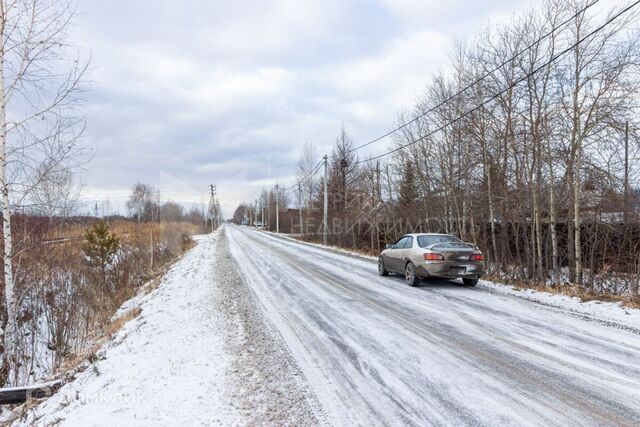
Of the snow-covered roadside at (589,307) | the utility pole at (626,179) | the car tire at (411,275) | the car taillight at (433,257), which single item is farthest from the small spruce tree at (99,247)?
the utility pole at (626,179)

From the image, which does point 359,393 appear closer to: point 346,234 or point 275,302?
point 275,302

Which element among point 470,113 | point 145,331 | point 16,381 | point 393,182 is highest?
point 470,113

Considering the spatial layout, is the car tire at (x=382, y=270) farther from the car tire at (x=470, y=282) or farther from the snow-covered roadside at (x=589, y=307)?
the snow-covered roadside at (x=589, y=307)

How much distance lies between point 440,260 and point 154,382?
7986 millimetres

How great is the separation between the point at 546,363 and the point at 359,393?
8.19 ft

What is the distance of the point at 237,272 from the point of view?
45.5 ft

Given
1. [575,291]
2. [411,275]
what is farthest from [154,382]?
[575,291]

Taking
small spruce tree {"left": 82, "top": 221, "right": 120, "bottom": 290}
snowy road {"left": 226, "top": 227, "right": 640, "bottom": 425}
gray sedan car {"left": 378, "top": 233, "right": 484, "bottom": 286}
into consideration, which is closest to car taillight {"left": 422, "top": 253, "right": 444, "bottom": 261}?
gray sedan car {"left": 378, "top": 233, "right": 484, "bottom": 286}

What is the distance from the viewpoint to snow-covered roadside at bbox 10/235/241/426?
3.63 m

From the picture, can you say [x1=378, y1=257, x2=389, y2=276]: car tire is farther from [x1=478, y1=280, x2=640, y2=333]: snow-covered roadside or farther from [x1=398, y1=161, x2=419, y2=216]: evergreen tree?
[x1=398, y1=161, x2=419, y2=216]: evergreen tree

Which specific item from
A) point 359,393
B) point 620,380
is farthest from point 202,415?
point 620,380

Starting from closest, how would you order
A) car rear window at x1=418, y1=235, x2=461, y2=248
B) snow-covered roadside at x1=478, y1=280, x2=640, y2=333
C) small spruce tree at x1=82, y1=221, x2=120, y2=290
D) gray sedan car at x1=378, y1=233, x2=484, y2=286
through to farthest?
1. snow-covered roadside at x1=478, y1=280, x2=640, y2=333
2. gray sedan car at x1=378, y1=233, x2=484, y2=286
3. car rear window at x1=418, y1=235, x2=461, y2=248
4. small spruce tree at x1=82, y1=221, x2=120, y2=290

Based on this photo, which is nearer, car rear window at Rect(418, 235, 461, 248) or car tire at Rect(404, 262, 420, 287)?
car tire at Rect(404, 262, 420, 287)

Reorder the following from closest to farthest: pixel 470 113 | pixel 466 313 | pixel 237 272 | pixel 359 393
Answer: pixel 359 393
pixel 466 313
pixel 237 272
pixel 470 113
